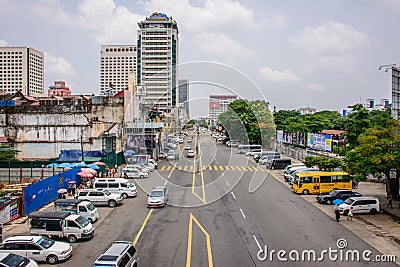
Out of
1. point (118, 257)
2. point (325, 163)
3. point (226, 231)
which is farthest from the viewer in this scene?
point (325, 163)

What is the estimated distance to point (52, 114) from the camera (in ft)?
170

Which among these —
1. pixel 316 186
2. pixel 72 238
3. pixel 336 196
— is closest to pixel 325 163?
pixel 316 186

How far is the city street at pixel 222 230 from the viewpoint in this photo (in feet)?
53.8

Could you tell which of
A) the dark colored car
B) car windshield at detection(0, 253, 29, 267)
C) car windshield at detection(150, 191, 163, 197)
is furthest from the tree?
car windshield at detection(0, 253, 29, 267)

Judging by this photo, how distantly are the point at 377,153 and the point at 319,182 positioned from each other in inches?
281

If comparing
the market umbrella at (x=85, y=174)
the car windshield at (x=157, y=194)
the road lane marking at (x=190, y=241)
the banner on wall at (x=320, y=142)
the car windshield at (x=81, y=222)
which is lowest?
the road lane marking at (x=190, y=241)

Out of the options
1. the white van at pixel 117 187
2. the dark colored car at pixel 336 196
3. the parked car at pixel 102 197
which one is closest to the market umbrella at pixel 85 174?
the white van at pixel 117 187

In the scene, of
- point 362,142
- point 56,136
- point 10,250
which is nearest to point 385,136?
point 362,142

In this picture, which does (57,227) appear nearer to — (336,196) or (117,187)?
(117,187)

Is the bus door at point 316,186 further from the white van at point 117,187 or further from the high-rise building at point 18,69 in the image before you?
the high-rise building at point 18,69

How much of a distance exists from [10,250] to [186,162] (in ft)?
128

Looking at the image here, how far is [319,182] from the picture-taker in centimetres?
3166

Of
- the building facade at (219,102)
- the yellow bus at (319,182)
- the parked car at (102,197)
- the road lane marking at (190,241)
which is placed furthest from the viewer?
the building facade at (219,102)

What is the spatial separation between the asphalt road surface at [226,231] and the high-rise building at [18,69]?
16101 cm
